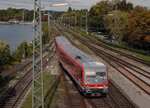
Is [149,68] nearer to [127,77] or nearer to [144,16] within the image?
[127,77]

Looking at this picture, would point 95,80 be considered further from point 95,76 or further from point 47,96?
point 47,96

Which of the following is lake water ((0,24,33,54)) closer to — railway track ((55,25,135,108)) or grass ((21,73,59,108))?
grass ((21,73,59,108))

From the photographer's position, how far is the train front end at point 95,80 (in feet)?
51.0

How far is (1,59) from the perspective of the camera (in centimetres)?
2831

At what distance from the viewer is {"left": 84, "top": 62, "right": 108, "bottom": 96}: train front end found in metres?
15.5

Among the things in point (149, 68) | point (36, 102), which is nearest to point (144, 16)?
point (149, 68)

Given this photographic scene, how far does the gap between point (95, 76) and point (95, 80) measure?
1.15 feet

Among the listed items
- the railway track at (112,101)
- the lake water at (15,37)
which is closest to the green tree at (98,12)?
the lake water at (15,37)

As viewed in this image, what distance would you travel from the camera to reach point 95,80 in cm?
1572

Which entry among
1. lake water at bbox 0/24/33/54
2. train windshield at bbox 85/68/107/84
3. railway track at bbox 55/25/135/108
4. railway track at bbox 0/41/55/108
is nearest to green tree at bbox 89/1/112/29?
lake water at bbox 0/24/33/54

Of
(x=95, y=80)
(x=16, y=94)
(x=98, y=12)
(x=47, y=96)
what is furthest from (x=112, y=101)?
(x=98, y=12)

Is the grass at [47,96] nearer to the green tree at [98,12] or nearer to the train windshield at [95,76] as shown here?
the train windshield at [95,76]

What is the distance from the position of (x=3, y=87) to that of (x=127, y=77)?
14.8m

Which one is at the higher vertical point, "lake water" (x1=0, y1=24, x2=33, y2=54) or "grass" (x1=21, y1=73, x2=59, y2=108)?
"lake water" (x1=0, y1=24, x2=33, y2=54)
